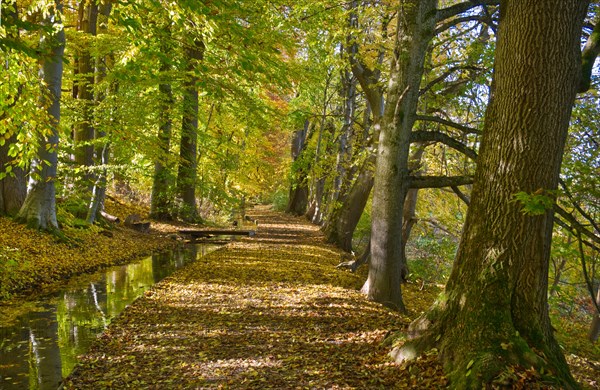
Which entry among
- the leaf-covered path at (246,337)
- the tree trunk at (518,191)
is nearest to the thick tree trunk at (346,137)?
the leaf-covered path at (246,337)

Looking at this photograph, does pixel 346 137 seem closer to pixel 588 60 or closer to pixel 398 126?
pixel 398 126

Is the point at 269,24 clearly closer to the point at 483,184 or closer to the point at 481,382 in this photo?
the point at 483,184

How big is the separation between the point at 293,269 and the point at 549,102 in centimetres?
816

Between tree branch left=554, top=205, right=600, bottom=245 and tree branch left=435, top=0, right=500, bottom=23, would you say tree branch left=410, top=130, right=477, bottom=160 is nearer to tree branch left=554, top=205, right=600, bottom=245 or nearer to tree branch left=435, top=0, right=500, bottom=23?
tree branch left=435, top=0, right=500, bottom=23

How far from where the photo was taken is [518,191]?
424cm

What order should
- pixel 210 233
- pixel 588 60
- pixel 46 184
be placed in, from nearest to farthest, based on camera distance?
pixel 588 60 < pixel 46 184 < pixel 210 233

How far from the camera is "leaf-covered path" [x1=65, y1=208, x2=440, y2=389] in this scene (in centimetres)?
477

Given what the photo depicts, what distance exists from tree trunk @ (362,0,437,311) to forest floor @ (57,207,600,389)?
1140 millimetres

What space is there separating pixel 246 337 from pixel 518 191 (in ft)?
12.6

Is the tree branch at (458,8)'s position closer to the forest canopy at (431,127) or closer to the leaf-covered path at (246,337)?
the forest canopy at (431,127)

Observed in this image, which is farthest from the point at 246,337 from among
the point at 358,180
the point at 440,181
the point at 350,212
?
the point at 350,212

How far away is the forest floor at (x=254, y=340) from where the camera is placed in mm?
4703

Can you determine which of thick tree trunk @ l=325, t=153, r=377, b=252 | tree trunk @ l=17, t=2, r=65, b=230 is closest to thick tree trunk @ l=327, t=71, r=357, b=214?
thick tree trunk @ l=325, t=153, r=377, b=252

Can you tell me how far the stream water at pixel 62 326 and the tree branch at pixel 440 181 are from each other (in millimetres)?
5342
